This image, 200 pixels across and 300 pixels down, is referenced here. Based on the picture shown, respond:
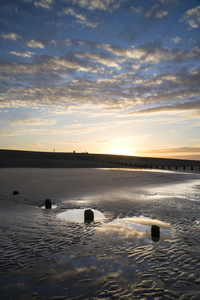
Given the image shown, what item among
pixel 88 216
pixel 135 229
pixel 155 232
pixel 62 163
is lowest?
pixel 135 229

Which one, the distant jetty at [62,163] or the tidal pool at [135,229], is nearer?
the tidal pool at [135,229]

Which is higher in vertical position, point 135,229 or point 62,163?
point 62,163

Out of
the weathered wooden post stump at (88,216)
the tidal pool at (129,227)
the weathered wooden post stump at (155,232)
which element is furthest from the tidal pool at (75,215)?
the weathered wooden post stump at (155,232)

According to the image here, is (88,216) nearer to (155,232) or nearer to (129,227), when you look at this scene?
(129,227)

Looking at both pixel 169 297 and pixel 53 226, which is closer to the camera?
pixel 169 297

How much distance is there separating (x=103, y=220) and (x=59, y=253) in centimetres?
358

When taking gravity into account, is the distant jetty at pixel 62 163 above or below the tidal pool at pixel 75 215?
above

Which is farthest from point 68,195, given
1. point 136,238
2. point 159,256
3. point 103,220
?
point 159,256

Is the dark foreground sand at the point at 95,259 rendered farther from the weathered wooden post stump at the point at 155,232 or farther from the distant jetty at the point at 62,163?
the distant jetty at the point at 62,163

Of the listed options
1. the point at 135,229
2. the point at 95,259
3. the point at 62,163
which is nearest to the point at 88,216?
the point at 135,229

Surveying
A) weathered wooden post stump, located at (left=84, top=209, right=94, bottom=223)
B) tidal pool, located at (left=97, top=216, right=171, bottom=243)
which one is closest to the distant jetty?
weathered wooden post stump, located at (left=84, top=209, right=94, bottom=223)

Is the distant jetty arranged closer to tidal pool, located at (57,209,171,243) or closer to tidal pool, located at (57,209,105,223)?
tidal pool, located at (57,209,105,223)

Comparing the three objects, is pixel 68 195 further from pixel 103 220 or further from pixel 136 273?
pixel 136 273

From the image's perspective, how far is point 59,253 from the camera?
19.7ft
